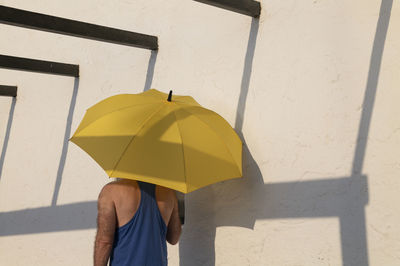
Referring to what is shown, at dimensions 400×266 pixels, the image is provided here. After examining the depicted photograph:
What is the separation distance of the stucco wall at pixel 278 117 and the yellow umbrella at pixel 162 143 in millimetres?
335

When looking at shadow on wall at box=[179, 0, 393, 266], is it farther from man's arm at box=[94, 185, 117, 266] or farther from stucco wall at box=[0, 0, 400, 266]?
man's arm at box=[94, 185, 117, 266]

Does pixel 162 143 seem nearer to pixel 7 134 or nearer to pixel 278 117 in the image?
pixel 278 117

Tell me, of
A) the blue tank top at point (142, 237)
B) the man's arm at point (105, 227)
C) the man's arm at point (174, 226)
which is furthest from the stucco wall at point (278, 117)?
the man's arm at point (105, 227)

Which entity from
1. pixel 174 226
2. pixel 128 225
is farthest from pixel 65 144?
pixel 128 225

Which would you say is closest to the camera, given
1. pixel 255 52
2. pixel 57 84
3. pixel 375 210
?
pixel 375 210

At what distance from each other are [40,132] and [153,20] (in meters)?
1.85

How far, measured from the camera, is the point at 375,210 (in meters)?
2.45

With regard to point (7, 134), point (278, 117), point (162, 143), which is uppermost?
point (7, 134)

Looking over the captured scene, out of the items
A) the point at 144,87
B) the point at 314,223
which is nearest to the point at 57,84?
the point at 144,87

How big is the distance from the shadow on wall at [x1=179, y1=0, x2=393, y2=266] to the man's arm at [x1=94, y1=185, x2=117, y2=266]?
77 centimetres

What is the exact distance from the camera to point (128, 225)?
2.71 meters

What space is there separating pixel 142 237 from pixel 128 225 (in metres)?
0.09

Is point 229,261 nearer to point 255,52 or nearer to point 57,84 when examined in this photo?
point 255,52

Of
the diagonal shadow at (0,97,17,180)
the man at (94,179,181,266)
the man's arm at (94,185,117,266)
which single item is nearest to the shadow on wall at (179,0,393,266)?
Result: the man at (94,179,181,266)
